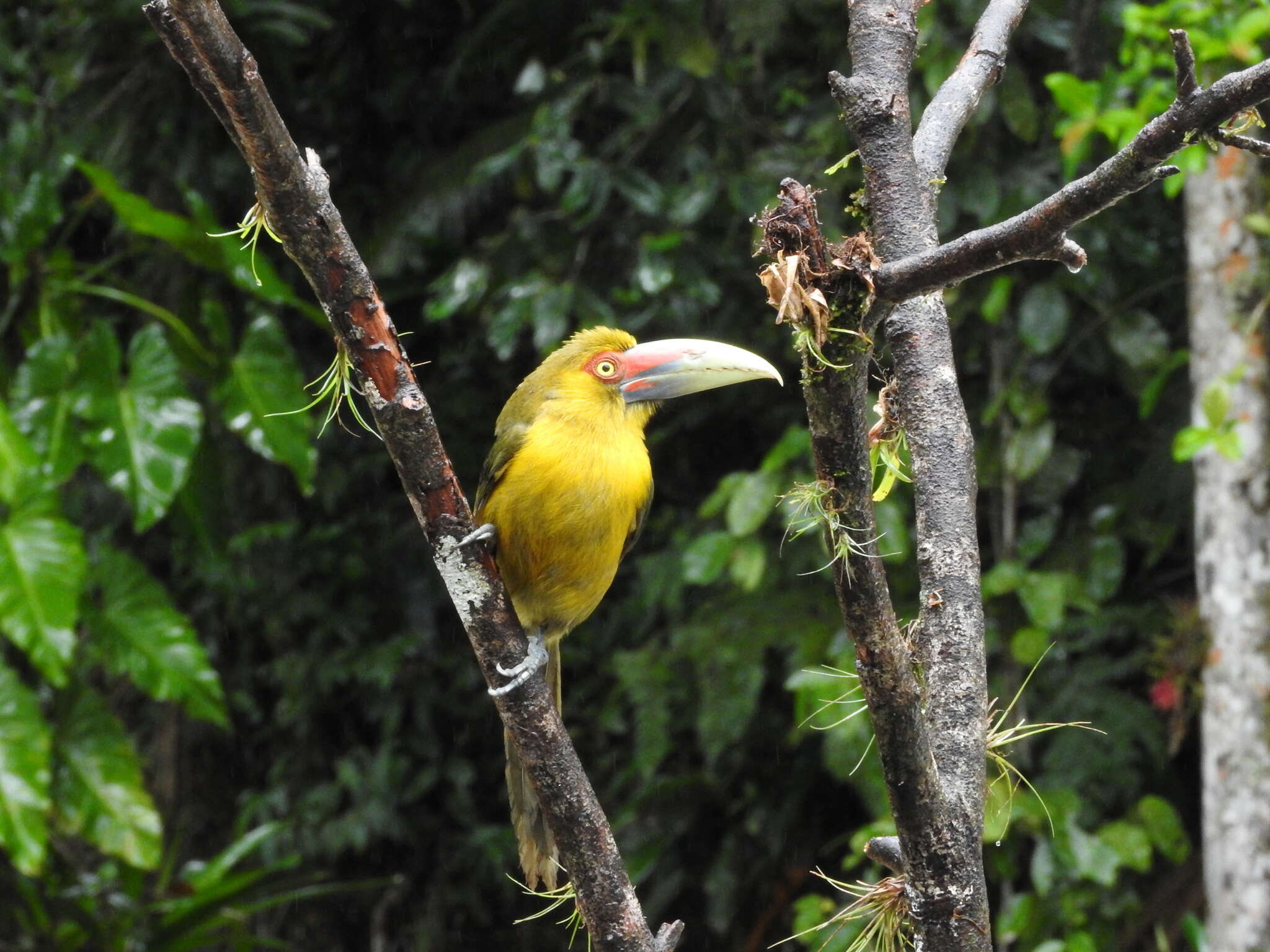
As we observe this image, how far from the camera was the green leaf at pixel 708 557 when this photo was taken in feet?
10.7

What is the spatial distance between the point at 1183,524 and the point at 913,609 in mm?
870

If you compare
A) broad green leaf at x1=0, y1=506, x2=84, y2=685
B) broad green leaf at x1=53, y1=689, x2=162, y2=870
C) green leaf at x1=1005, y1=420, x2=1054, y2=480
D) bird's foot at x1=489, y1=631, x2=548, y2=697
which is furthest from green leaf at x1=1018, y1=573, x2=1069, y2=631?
broad green leaf at x1=53, y1=689, x2=162, y2=870

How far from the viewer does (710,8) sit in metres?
3.66

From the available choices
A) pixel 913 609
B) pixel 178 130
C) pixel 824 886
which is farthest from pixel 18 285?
pixel 824 886

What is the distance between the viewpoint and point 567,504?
2.14m

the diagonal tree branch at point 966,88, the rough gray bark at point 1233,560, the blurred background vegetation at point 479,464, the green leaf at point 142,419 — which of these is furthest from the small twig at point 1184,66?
the green leaf at point 142,419

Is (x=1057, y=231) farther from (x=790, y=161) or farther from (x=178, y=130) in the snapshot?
(x=178, y=130)

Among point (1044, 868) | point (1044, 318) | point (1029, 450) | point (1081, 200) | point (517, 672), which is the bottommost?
point (1044, 868)

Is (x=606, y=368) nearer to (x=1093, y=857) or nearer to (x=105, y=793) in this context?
(x=1093, y=857)

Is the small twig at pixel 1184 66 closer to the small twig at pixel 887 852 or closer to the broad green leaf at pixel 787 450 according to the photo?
the small twig at pixel 887 852

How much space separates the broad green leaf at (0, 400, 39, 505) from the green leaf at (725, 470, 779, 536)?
177 centimetres

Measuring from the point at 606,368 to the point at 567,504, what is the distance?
→ 269 mm

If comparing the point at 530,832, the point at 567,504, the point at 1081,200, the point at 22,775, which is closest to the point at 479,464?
the point at 22,775

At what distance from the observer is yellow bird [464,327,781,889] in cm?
215
